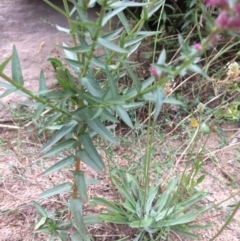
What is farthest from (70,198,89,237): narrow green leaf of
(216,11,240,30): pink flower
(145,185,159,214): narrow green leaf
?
(216,11,240,30): pink flower

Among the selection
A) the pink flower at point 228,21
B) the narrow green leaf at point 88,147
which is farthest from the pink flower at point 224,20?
the narrow green leaf at point 88,147

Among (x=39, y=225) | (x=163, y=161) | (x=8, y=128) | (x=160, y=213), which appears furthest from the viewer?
(x=8, y=128)

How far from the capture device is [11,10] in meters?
2.50

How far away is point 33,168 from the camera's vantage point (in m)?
1.67

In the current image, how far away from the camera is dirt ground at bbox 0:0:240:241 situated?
4.76ft

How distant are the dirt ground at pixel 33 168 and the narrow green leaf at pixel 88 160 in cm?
39

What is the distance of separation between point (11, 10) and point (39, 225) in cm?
165

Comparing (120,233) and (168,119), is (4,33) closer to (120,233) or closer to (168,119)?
(168,119)

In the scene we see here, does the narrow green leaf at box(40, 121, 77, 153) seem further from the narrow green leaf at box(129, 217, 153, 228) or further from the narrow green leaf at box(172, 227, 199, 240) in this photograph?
the narrow green leaf at box(172, 227, 199, 240)

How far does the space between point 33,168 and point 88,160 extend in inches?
25.3

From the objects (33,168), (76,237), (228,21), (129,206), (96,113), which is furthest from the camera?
(33,168)

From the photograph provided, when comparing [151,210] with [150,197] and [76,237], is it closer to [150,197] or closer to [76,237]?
[150,197]

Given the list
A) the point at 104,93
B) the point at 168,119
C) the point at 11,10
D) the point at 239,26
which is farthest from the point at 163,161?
the point at 11,10

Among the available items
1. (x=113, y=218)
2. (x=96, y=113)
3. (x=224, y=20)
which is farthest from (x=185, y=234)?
(x=224, y=20)
